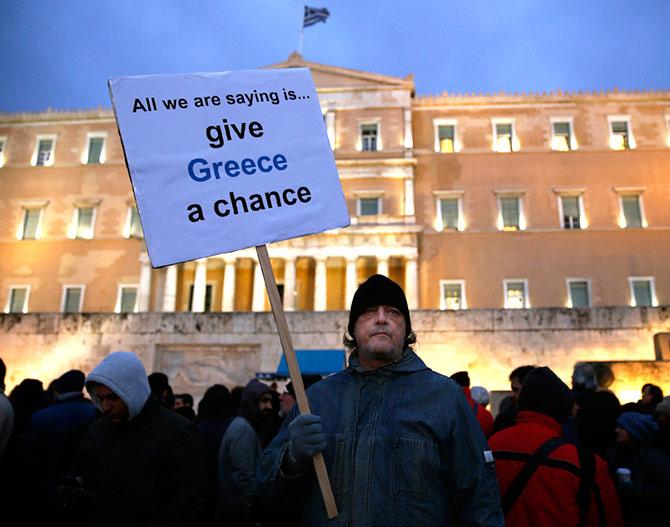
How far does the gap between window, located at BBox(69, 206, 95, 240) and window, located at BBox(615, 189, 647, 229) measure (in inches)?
1107

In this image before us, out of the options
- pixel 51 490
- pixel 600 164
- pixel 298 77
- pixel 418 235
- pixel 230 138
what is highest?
pixel 600 164

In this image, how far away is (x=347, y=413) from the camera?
2.49 m

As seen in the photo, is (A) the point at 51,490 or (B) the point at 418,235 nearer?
(A) the point at 51,490

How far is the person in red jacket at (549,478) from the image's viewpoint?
2.97m

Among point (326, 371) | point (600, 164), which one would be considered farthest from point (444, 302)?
point (326, 371)

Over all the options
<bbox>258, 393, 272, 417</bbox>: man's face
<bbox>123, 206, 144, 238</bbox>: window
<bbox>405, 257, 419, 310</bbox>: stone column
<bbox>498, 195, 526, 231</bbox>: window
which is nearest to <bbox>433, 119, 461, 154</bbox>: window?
<bbox>498, 195, 526, 231</bbox>: window

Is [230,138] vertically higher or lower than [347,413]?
higher

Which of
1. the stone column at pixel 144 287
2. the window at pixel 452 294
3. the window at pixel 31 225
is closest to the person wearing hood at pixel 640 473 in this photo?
the window at pixel 452 294

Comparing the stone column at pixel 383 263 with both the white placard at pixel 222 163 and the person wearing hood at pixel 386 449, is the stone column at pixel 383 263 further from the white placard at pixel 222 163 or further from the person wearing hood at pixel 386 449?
the person wearing hood at pixel 386 449

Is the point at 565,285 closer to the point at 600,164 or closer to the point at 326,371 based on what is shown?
the point at 600,164

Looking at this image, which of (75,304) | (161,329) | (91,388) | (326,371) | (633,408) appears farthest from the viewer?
(75,304)

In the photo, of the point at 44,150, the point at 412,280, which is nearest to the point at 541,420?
the point at 412,280

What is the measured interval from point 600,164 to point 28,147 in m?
32.0

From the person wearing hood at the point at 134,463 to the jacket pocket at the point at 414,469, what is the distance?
1.33 meters
